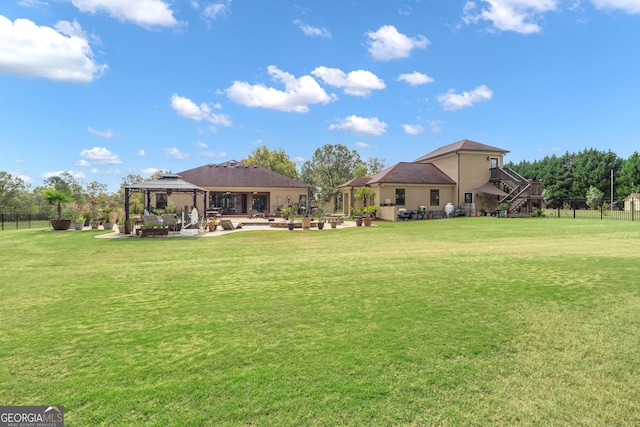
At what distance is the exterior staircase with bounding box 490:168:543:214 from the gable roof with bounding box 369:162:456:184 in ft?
13.8

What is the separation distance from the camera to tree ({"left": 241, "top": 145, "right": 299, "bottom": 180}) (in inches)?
2055

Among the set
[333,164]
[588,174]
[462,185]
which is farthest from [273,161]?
[588,174]

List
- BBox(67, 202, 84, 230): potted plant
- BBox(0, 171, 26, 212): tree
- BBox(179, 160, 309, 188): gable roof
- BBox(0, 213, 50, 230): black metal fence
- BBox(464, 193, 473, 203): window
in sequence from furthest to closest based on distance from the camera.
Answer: BBox(0, 171, 26, 212): tree, BBox(179, 160, 309, 188): gable roof, BBox(464, 193, 473, 203): window, BBox(0, 213, 50, 230): black metal fence, BBox(67, 202, 84, 230): potted plant

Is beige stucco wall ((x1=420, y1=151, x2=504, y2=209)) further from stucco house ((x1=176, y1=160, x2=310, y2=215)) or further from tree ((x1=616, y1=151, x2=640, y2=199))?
tree ((x1=616, y1=151, x2=640, y2=199))

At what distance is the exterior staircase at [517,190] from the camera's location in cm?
2981

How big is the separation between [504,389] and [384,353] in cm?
109

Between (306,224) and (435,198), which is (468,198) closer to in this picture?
(435,198)

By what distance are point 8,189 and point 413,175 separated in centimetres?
4753

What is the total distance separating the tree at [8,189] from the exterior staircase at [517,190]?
2130 inches

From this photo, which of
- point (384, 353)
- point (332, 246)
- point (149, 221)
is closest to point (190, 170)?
point (149, 221)

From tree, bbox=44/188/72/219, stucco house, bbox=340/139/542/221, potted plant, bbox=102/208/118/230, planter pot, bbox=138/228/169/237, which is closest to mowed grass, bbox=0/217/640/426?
planter pot, bbox=138/228/169/237

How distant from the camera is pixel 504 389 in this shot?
2.95 m

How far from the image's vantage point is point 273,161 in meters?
52.5

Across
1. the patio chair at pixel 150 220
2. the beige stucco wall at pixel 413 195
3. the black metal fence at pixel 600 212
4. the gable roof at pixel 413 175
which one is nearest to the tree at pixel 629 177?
the black metal fence at pixel 600 212
